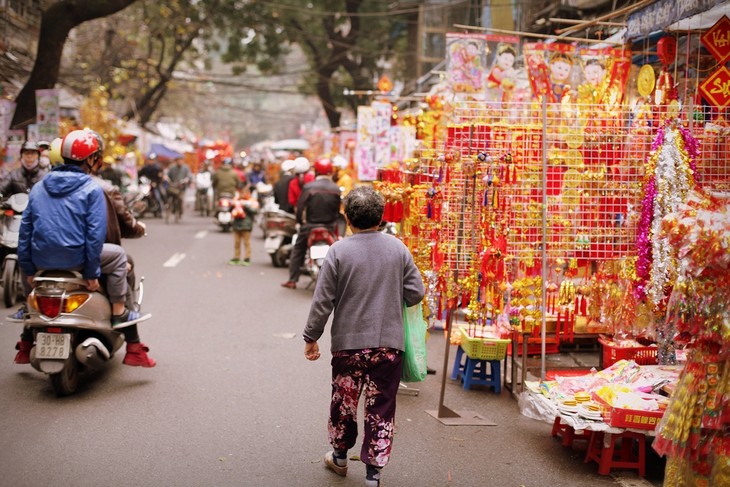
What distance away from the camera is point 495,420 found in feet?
21.6

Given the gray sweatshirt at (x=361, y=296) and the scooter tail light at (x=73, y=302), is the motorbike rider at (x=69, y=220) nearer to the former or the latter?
the scooter tail light at (x=73, y=302)

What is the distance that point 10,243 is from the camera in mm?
10445

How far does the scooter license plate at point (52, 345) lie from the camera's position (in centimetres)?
640

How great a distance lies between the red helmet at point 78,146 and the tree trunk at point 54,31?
9509 millimetres

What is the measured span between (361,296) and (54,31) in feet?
40.1

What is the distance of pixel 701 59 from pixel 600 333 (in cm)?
289

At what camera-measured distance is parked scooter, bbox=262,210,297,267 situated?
590 inches

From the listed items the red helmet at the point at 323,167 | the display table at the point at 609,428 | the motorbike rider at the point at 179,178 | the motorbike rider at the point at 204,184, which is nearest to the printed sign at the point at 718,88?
the display table at the point at 609,428

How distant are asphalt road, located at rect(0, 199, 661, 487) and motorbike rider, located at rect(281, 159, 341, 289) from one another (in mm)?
3325

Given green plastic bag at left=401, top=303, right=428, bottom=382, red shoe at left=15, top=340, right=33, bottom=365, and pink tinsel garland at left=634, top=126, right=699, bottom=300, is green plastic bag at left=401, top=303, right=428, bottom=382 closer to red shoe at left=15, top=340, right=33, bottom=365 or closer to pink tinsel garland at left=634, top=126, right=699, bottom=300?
pink tinsel garland at left=634, top=126, right=699, bottom=300

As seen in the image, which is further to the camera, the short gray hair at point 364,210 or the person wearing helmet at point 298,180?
the person wearing helmet at point 298,180

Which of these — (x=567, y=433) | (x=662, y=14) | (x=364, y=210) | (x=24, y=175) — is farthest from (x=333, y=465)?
(x=24, y=175)

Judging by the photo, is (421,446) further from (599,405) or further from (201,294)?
(201,294)

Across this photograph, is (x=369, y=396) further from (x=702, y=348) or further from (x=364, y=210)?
(x=702, y=348)
